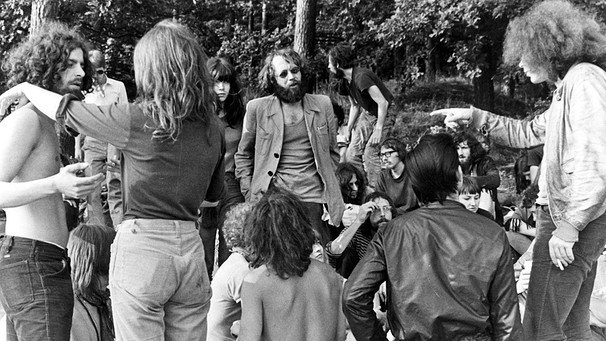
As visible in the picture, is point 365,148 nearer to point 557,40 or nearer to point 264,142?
point 264,142

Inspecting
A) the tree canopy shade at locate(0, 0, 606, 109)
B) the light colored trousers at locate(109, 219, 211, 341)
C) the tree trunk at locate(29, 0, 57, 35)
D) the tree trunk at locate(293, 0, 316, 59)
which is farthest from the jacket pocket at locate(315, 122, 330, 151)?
the tree trunk at locate(293, 0, 316, 59)

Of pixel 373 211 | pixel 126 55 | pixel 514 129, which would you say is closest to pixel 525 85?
pixel 126 55

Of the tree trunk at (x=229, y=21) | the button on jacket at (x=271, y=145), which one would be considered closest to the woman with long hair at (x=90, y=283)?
the button on jacket at (x=271, y=145)

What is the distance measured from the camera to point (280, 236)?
3.56m

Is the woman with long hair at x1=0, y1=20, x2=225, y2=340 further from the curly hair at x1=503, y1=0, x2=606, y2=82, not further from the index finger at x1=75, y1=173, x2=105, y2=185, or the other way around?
the curly hair at x1=503, y1=0, x2=606, y2=82

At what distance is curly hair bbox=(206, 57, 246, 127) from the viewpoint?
5.64 meters

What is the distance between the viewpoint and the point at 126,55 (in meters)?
17.2

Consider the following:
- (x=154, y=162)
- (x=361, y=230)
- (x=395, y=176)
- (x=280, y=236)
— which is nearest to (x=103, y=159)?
(x=361, y=230)

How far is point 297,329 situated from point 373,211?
260cm

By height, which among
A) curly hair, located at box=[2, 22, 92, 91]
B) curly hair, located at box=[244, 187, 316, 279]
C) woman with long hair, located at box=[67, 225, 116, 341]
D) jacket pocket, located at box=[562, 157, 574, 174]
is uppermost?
curly hair, located at box=[2, 22, 92, 91]

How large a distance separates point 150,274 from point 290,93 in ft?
9.20

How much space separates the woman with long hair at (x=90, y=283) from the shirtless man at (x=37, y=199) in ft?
1.43

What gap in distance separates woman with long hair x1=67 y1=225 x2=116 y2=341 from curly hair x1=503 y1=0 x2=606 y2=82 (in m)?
2.18

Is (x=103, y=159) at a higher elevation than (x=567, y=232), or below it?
below
